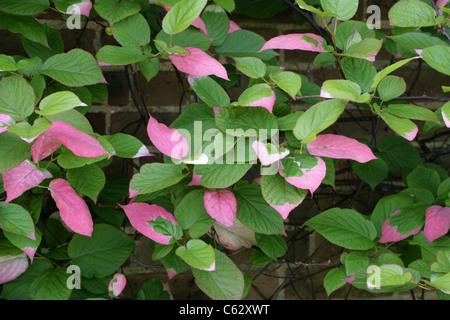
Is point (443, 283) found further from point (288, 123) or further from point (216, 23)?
point (216, 23)

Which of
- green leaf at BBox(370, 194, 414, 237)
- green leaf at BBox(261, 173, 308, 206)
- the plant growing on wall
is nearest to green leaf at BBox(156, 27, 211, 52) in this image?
the plant growing on wall

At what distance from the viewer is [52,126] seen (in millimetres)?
501

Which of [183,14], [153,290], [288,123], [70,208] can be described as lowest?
[153,290]

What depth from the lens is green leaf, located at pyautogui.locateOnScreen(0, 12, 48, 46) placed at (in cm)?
66

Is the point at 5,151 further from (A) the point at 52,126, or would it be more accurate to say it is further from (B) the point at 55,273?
(B) the point at 55,273

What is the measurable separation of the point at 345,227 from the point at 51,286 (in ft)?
1.43

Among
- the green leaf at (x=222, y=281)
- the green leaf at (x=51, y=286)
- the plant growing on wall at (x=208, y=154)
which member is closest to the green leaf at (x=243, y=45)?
the plant growing on wall at (x=208, y=154)

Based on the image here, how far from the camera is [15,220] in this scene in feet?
1.84

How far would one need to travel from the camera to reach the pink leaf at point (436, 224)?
2.00 feet

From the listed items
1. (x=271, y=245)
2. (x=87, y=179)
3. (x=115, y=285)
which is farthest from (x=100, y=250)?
(x=271, y=245)

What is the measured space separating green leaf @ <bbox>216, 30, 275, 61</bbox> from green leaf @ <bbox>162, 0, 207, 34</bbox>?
0.52 ft

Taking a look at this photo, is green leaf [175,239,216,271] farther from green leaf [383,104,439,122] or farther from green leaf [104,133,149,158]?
green leaf [383,104,439,122]
